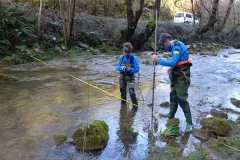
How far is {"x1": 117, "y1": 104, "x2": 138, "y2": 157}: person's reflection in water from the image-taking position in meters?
5.30

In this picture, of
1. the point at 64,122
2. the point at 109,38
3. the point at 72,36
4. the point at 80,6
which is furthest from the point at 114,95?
the point at 80,6

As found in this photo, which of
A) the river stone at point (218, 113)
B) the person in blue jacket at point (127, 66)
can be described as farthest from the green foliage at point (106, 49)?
the river stone at point (218, 113)

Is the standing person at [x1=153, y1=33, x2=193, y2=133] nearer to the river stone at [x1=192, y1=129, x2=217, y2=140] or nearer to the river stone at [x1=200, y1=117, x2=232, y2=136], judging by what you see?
the river stone at [x1=192, y1=129, x2=217, y2=140]

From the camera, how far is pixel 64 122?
6.46m

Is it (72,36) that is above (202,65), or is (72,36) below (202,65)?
above

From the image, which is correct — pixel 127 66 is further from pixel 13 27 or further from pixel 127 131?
pixel 13 27

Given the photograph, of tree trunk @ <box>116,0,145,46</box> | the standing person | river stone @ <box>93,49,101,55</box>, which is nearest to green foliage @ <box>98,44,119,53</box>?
river stone @ <box>93,49,101,55</box>

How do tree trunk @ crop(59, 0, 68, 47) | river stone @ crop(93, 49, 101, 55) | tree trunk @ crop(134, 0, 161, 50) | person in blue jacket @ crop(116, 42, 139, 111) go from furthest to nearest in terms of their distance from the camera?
tree trunk @ crop(134, 0, 161, 50) → river stone @ crop(93, 49, 101, 55) → tree trunk @ crop(59, 0, 68, 47) → person in blue jacket @ crop(116, 42, 139, 111)

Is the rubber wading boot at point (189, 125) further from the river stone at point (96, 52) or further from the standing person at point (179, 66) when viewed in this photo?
the river stone at point (96, 52)

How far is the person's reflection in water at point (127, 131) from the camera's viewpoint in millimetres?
5305

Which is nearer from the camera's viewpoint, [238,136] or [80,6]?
[238,136]

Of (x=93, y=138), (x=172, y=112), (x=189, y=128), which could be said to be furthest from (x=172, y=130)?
(x=93, y=138)

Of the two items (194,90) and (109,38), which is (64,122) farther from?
(109,38)

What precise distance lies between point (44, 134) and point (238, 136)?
145 inches
